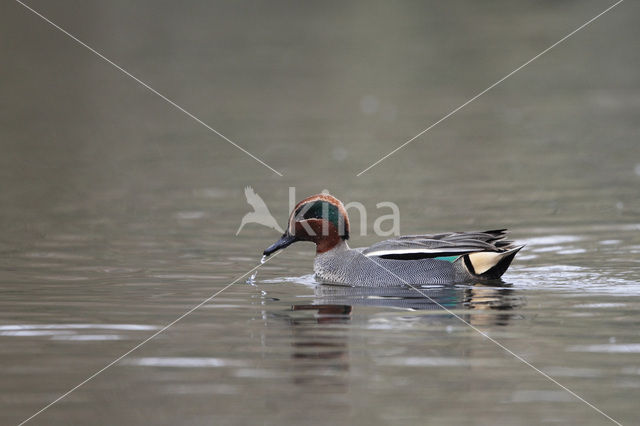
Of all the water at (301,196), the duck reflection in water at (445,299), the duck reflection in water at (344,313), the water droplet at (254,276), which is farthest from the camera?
the water droplet at (254,276)

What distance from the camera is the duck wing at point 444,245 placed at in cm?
1189

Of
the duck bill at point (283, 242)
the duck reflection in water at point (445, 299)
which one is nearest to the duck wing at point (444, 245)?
the duck reflection in water at point (445, 299)

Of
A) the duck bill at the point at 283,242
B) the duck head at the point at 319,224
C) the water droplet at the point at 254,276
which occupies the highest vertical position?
the duck head at the point at 319,224

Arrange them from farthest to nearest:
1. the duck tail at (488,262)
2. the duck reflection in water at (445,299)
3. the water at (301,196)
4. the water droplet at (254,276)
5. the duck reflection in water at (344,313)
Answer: the water droplet at (254,276), the duck tail at (488,262), the duck reflection in water at (445,299), the duck reflection in water at (344,313), the water at (301,196)

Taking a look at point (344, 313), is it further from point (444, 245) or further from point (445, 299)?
point (444, 245)

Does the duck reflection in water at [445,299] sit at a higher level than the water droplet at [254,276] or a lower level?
lower

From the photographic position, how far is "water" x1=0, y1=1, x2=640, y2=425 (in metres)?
8.40

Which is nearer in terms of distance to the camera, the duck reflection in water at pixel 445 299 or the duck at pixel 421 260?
the duck reflection in water at pixel 445 299

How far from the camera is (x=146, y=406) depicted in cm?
805

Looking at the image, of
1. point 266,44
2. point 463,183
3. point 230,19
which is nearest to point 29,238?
point 463,183

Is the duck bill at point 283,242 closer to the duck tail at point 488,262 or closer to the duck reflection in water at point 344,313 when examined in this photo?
the duck reflection in water at point 344,313

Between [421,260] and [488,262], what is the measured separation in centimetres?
74

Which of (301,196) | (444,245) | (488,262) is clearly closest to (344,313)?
(444,245)

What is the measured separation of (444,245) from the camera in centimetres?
1198
